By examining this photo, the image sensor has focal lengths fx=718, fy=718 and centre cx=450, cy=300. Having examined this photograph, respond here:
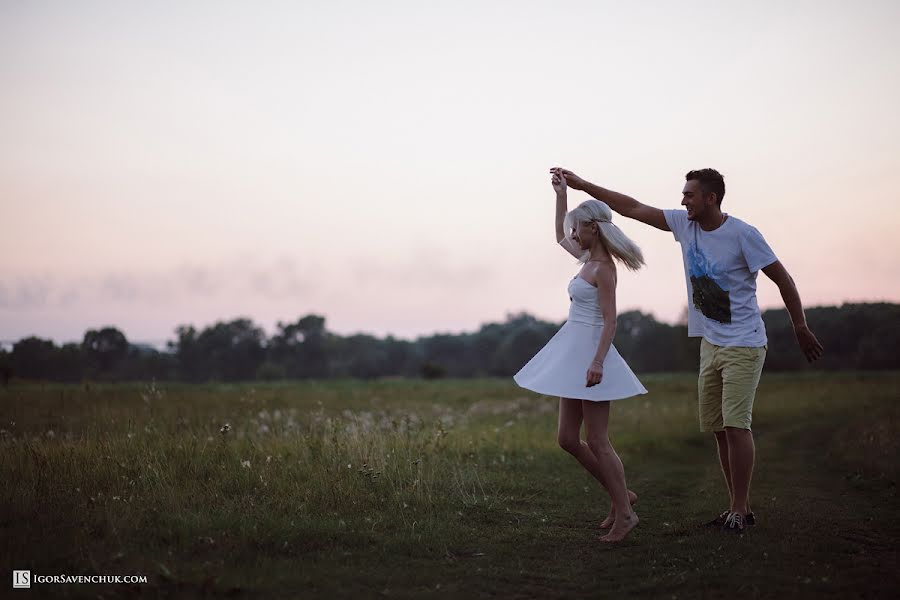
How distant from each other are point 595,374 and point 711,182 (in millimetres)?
2101

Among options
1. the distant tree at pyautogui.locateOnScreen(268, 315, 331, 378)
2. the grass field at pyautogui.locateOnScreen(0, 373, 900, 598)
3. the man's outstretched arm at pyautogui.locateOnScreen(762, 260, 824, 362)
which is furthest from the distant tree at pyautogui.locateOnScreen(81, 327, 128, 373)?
the distant tree at pyautogui.locateOnScreen(268, 315, 331, 378)

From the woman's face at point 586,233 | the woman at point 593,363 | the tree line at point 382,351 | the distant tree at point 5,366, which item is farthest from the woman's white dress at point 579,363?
the distant tree at point 5,366

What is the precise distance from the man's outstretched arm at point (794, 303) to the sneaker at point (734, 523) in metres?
1.54

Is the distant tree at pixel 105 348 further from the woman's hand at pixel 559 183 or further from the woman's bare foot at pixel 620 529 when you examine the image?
the woman's bare foot at pixel 620 529

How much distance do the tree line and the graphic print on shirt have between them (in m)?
5.65

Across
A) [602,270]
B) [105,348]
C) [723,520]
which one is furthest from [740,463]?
[105,348]

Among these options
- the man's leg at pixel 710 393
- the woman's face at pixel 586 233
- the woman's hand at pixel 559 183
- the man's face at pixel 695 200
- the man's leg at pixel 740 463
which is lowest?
the man's leg at pixel 740 463

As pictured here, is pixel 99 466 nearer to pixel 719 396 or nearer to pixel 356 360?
pixel 719 396

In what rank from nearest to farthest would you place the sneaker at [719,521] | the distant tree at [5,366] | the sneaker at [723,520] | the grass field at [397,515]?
the grass field at [397,515] → the sneaker at [723,520] → the sneaker at [719,521] → the distant tree at [5,366]

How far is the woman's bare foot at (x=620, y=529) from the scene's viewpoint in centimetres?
620

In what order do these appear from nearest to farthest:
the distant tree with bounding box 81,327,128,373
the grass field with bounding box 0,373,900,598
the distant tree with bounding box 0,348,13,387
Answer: the grass field with bounding box 0,373,900,598 < the distant tree with bounding box 0,348,13,387 < the distant tree with bounding box 81,327,128,373

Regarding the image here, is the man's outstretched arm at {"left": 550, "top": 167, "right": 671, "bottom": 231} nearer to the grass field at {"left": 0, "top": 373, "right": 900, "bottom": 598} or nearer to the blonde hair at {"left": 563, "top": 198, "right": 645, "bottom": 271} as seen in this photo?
the blonde hair at {"left": 563, "top": 198, "right": 645, "bottom": 271}

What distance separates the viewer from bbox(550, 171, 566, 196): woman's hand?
6.96m

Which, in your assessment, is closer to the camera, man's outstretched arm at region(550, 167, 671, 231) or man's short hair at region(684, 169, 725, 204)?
man's short hair at region(684, 169, 725, 204)
